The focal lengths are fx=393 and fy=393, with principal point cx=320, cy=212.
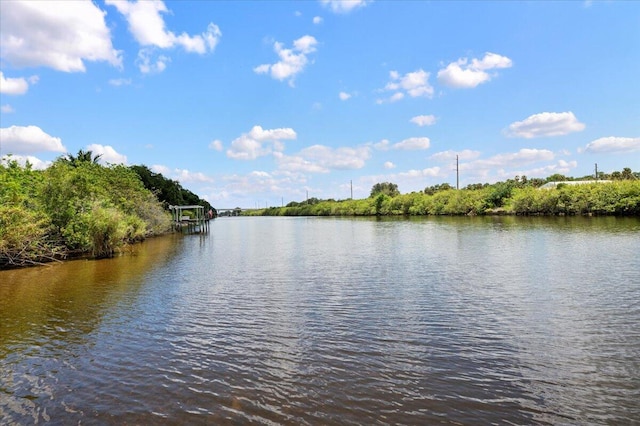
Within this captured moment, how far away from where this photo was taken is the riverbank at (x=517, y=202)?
59656 mm

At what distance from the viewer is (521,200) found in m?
75.6

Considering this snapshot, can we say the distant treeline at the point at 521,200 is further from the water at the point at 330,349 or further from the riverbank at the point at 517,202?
the water at the point at 330,349

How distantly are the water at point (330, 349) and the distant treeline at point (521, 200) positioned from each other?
5360 centimetres

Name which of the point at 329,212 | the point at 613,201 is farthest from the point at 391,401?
the point at 329,212

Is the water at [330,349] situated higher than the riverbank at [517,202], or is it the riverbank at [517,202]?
the riverbank at [517,202]

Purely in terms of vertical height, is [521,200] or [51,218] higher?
[521,200]

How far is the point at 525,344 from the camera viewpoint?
8.39m

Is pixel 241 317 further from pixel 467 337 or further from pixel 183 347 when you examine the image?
pixel 467 337

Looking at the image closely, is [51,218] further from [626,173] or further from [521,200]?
[626,173]

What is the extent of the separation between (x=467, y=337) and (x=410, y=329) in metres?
1.33

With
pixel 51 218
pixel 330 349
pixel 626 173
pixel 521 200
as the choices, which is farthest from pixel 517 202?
pixel 330 349

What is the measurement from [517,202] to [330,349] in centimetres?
7820

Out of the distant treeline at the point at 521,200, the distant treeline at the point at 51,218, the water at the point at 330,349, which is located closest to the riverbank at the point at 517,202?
the distant treeline at the point at 521,200

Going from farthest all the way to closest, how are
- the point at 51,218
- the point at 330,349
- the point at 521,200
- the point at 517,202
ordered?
the point at 517,202, the point at 521,200, the point at 51,218, the point at 330,349
